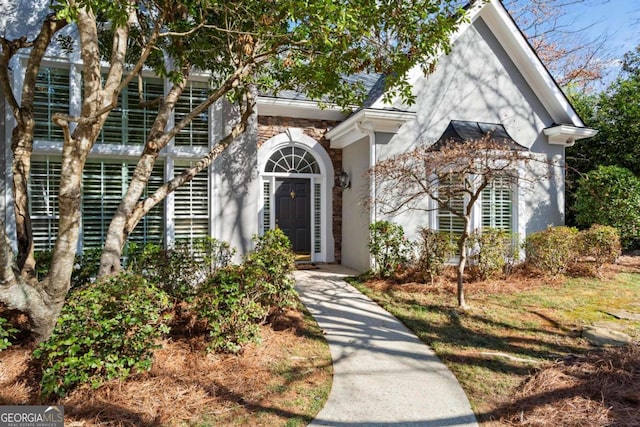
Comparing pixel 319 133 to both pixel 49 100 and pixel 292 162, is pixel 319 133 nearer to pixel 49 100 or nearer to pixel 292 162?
pixel 292 162

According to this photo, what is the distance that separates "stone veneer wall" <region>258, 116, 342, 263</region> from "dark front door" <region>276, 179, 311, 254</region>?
751 millimetres

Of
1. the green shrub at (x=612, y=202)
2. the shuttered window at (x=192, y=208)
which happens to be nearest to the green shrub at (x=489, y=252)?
the green shrub at (x=612, y=202)

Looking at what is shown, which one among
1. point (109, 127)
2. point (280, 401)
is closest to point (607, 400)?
point (280, 401)

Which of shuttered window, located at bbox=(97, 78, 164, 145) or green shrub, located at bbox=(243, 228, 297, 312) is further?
shuttered window, located at bbox=(97, 78, 164, 145)

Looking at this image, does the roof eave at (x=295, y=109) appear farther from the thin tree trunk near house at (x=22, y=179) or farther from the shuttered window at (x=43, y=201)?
the thin tree trunk near house at (x=22, y=179)

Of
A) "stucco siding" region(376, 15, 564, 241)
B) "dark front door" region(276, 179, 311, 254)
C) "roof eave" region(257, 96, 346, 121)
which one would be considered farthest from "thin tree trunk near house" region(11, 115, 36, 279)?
"stucco siding" region(376, 15, 564, 241)

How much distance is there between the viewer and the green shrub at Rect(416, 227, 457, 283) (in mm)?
7652

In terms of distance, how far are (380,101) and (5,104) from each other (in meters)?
7.04

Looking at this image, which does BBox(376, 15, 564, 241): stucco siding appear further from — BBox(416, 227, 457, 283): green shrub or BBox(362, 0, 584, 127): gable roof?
BBox(416, 227, 457, 283): green shrub

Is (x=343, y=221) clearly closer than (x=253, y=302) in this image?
No

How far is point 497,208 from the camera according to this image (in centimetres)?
970

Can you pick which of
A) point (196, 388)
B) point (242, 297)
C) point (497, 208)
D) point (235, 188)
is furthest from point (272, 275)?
point (497, 208)

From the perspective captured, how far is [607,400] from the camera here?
3.50 m

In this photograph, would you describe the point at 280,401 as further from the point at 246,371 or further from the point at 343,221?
the point at 343,221
